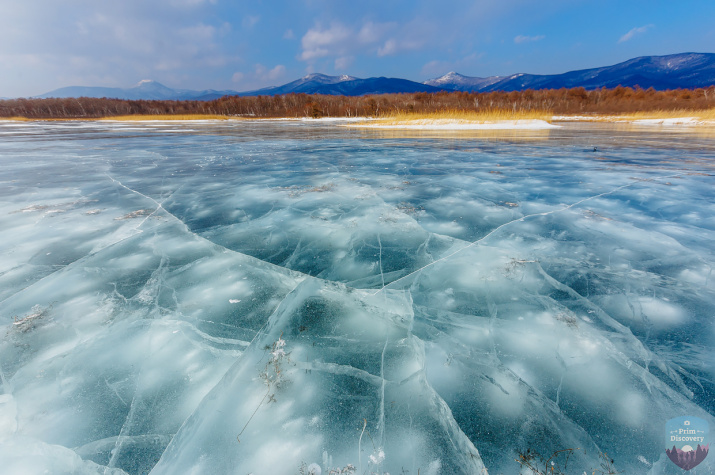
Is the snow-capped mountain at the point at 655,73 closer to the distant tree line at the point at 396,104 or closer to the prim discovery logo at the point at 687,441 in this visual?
the distant tree line at the point at 396,104

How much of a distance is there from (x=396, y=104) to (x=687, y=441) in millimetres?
44122

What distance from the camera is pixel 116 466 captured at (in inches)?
39.8

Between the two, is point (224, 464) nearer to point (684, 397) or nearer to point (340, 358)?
point (340, 358)

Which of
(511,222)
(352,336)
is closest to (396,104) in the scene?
(511,222)

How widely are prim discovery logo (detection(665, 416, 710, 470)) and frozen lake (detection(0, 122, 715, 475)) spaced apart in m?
0.03

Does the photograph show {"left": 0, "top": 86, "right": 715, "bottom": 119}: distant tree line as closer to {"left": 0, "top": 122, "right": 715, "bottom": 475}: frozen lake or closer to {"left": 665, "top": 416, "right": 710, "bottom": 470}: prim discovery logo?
{"left": 0, "top": 122, "right": 715, "bottom": 475}: frozen lake

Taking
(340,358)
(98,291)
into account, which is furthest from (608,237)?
(98,291)

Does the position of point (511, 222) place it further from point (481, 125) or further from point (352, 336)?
point (481, 125)

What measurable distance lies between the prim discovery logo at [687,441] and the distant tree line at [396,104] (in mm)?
24620

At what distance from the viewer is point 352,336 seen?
1593 mm

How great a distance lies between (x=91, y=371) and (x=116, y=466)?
0.59 m

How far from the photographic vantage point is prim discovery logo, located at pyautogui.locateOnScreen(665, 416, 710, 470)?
39.9 inches

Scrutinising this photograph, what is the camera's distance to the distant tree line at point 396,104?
3105cm

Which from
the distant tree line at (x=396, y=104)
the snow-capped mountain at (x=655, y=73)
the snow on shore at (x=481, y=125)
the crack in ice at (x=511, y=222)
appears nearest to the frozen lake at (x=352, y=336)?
the crack in ice at (x=511, y=222)
